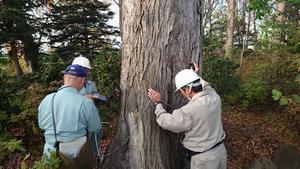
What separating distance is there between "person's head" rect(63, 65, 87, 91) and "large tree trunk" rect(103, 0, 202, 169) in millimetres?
725

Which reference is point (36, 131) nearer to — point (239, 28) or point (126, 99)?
point (126, 99)

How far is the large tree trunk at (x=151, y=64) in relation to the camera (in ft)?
12.2

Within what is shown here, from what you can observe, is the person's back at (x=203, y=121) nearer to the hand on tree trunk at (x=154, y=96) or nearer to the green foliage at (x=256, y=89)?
the hand on tree trunk at (x=154, y=96)


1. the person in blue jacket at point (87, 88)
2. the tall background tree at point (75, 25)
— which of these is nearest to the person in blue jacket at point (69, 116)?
the person in blue jacket at point (87, 88)

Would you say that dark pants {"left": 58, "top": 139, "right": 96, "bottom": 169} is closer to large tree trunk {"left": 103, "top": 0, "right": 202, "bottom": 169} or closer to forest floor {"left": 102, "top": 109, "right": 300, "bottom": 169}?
large tree trunk {"left": 103, "top": 0, "right": 202, "bottom": 169}

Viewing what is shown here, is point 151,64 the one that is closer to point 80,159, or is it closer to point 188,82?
point 188,82

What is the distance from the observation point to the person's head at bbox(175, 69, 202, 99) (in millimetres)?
3451

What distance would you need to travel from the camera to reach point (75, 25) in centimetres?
1567

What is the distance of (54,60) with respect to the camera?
8617mm

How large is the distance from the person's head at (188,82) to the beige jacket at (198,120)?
76 mm

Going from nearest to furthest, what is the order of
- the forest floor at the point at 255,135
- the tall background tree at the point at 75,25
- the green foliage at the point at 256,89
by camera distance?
the forest floor at the point at 255,135, the green foliage at the point at 256,89, the tall background tree at the point at 75,25

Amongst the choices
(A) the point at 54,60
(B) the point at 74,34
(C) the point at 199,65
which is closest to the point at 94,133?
(C) the point at 199,65

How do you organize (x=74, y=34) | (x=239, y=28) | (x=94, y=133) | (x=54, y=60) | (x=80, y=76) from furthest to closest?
1. (x=239, y=28)
2. (x=74, y=34)
3. (x=54, y=60)
4. (x=94, y=133)
5. (x=80, y=76)

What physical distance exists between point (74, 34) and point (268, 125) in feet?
35.7
